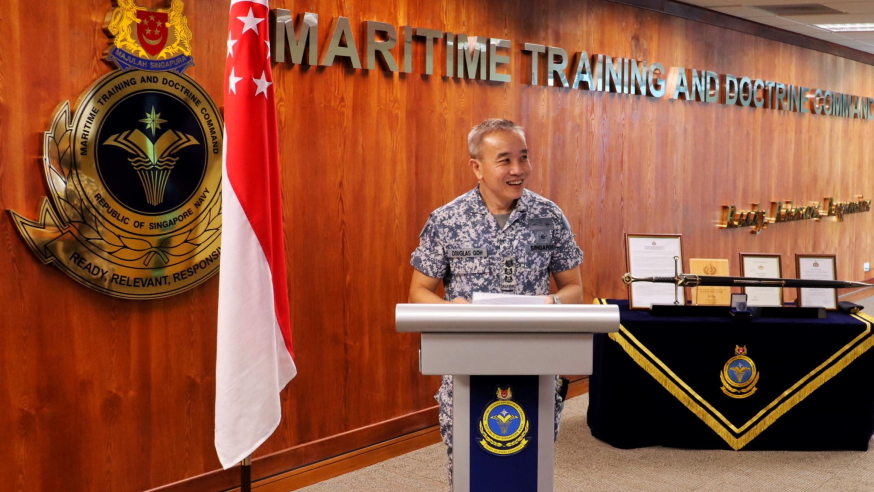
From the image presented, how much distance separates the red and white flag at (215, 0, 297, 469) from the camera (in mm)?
2377

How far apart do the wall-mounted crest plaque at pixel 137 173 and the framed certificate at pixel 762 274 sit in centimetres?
279

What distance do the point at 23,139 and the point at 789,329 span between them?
3666 millimetres

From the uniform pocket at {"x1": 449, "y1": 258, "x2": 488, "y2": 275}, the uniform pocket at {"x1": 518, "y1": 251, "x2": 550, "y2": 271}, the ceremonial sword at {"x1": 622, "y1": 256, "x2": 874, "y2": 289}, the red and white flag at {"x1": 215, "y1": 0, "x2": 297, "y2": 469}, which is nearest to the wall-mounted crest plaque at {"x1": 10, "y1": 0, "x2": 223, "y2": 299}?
the red and white flag at {"x1": 215, "y1": 0, "x2": 297, "y2": 469}

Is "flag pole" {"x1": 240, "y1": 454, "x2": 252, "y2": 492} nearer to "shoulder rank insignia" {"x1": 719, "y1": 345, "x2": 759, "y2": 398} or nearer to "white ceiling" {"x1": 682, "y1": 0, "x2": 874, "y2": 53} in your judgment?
"shoulder rank insignia" {"x1": 719, "y1": 345, "x2": 759, "y2": 398}

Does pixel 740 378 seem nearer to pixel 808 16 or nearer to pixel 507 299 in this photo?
pixel 507 299

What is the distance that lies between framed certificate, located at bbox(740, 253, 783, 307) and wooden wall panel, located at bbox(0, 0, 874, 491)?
1.28 m

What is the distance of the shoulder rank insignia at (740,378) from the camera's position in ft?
14.1

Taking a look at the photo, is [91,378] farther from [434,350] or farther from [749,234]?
[749,234]

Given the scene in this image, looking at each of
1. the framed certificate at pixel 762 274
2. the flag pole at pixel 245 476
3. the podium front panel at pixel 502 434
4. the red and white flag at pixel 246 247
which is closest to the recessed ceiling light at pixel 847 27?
the framed certificate at pixel 762 274

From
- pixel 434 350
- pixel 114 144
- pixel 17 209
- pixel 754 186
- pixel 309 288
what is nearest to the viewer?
pixel 434 350

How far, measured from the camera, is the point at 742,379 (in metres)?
4.31

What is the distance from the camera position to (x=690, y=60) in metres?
6.45

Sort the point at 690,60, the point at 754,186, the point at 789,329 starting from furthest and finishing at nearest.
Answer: the point at 754,186
the point at 690,60
the point at 789,329

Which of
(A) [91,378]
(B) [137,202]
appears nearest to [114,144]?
(B) [137,202]
